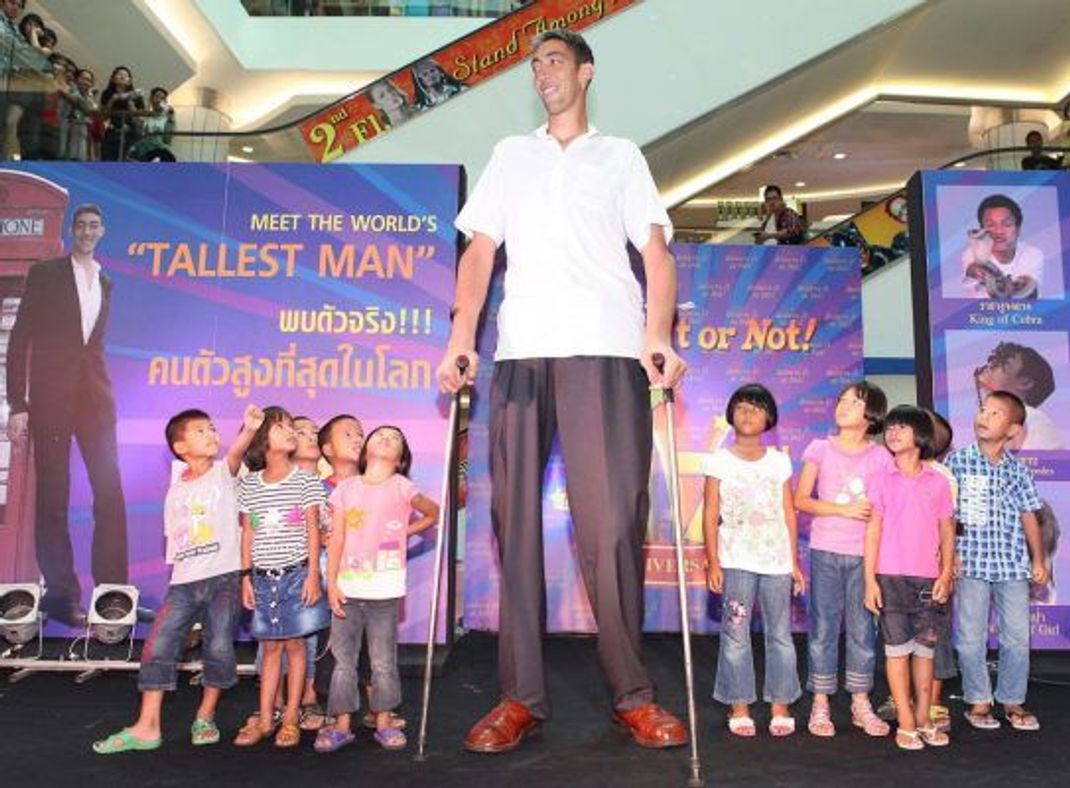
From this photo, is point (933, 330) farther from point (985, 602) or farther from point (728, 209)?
point (728, 209)

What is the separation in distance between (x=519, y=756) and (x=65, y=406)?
2.71 metres

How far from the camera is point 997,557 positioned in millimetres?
2848

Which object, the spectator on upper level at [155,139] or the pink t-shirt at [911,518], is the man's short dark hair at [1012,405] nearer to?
the pink t-shirt at [911,518]

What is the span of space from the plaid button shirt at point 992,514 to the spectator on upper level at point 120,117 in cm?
570

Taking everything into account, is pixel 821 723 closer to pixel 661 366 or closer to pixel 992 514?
pixel 992 514

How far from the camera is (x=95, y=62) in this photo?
32.2 ft

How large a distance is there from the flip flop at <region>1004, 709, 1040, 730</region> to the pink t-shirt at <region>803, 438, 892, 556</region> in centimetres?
71

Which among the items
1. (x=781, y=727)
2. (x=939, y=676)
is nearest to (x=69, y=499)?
(x=781, y=727)

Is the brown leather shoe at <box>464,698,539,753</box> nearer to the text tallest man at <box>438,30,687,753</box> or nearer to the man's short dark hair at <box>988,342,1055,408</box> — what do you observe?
the text tallest man at <box>438,30,687,753</box>

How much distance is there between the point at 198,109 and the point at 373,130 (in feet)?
16.9

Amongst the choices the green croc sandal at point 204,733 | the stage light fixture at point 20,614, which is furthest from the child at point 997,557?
the stage light fixture at point 20,614

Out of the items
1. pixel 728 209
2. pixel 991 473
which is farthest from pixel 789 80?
pixel 991 473

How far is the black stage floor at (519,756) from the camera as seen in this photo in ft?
6.67

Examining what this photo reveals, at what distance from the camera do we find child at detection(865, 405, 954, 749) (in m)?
2.58
